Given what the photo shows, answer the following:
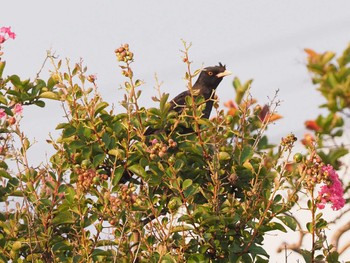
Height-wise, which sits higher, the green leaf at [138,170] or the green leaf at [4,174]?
the green leaf at [4,174]

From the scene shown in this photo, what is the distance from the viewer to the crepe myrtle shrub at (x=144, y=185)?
568cm

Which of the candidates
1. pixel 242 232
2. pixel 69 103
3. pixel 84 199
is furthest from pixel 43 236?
pixel 242 232

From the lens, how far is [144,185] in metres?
6.00

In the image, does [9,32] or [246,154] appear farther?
[9,32]

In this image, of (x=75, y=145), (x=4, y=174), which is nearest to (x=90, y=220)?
(x=75, y=145)

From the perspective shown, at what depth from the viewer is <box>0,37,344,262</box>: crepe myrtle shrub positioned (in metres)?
5.68

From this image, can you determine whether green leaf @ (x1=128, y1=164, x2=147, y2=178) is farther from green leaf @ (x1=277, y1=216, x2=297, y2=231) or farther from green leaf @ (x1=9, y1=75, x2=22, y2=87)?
green leaf @ (x1=9, y1=75, x2=22, y2=87)

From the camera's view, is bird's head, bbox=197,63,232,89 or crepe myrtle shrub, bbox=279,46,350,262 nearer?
crepe myrtle shrub, bbox=279,46,350,262

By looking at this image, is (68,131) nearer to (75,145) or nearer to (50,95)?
(75,145)

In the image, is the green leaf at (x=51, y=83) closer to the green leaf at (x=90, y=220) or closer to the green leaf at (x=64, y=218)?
the green leaf at (x=64, y=218)

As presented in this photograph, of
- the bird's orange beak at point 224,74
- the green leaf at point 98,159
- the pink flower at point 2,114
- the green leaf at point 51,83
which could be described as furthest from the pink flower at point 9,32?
the bird's orange beak at point 224,74

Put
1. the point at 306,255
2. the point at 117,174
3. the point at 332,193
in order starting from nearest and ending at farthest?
the point at 332,193 → the point at 117,174 → the point at 306,255

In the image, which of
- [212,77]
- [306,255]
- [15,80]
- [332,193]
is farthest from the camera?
[212,77]

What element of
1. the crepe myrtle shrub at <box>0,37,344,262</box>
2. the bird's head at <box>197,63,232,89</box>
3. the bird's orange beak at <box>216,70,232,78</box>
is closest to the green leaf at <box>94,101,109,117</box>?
the crepe myrtle shrub at <box>0,37,344,262</box>
